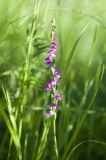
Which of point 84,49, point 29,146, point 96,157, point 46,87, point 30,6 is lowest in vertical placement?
point 96,157

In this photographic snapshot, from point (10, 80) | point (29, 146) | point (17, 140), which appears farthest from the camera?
point (10, 80)

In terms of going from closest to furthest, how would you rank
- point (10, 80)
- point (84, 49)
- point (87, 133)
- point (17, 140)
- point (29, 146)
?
point (17, 140) < point (29, 146) < point (10, 80) < point (87, 133) < point (84, 49)

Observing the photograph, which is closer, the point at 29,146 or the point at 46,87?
the point at 46,87

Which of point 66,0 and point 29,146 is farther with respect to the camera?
point 66,0

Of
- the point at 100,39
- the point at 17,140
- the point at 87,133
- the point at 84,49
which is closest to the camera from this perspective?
the point at 17,140

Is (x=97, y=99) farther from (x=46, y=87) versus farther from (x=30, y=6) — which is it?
(x=46, y=87)

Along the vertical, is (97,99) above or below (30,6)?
below

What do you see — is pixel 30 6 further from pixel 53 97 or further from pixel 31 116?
pixel 53 97

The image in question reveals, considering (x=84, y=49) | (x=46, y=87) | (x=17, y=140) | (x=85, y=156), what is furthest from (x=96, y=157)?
(x=84, y=49)

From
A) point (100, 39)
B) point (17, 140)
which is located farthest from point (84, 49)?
point (17, 140)
